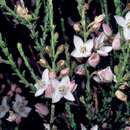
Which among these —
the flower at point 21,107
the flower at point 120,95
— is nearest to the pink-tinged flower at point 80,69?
the flower at point 120,95

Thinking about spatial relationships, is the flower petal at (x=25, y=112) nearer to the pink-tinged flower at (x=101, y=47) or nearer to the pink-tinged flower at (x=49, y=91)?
the pink-tinged flower at (x=49, y=91)

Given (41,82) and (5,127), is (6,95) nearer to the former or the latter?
(5,127)

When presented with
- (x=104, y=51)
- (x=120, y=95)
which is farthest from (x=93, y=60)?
(x=120, y=95)

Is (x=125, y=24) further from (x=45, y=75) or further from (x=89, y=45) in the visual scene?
(x=45, y=75)

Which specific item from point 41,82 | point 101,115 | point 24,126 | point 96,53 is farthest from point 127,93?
point 24,126

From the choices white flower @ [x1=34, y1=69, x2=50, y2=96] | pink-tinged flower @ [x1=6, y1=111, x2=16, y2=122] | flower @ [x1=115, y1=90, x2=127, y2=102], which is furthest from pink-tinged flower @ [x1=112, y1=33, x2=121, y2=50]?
pink-tinged flower @ [x1=6, y1=111, x2=16, y2=122]

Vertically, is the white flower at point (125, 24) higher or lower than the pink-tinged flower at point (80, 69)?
higher

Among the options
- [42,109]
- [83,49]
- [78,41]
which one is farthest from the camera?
[42,109]
